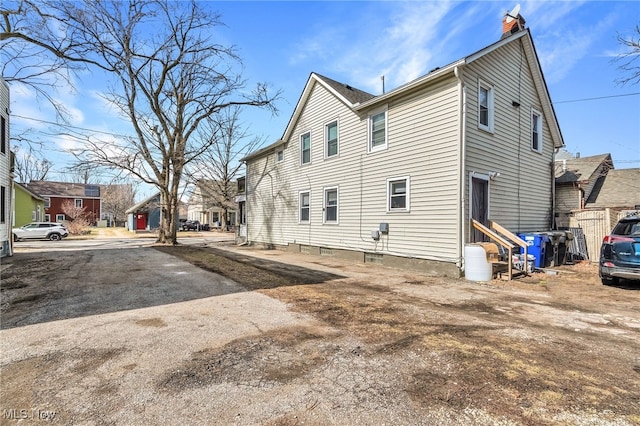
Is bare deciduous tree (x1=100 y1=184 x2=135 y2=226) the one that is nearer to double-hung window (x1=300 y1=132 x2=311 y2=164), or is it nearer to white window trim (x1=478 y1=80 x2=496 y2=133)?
double-hung window (x1=300 y1=132 x2=311 y2=164)

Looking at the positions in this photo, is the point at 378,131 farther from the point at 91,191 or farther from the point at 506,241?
the point at 91,191

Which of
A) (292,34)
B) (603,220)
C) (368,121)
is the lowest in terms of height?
(603,220)

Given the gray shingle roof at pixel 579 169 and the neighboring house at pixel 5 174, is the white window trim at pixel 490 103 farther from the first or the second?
the neighboring house at pixel 5 174

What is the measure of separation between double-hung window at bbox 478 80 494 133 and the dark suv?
4.15 m

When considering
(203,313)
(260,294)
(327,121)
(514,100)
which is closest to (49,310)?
(203,313)

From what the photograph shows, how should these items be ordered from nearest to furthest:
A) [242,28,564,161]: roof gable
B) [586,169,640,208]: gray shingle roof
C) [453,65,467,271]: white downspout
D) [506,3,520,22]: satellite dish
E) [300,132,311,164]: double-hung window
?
[453,65,467,271]: white downspout
[242,28,564,161]: roof gable
[506,3,520,22]: satellite dish
[300,132,311,164]: double-hung window
[586,169,640,208]: gray shingle roof

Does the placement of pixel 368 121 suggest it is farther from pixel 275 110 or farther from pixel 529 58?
pixel 275 110

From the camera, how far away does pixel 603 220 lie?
10508 millimetres

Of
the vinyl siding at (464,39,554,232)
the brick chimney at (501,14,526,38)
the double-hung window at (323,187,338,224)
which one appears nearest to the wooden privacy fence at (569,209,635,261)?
the vinyl siding at (464,39,554,232)

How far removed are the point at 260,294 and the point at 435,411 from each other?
14.3 feet

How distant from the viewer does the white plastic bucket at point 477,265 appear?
7793 mm

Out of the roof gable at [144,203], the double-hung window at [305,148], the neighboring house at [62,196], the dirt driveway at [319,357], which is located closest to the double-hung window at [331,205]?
the double-hung window at [305,148]

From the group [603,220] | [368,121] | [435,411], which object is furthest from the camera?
[368,121]

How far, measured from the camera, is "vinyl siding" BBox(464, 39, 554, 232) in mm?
8984
